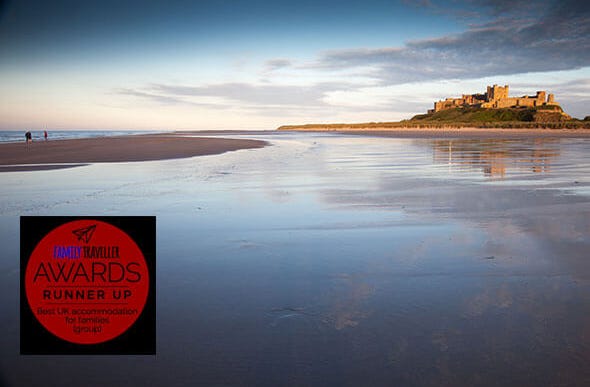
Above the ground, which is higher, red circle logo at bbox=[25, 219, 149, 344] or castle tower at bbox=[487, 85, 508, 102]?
castle tower at bbox=[487, 85, 508, 102]

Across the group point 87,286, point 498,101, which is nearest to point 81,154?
point 87,286

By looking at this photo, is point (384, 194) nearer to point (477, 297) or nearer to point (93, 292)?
point (477, 297)

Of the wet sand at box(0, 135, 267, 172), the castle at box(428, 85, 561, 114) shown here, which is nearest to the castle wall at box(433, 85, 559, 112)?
the castle at box(428, 85, 561, 114)

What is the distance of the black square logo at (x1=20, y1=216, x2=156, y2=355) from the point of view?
8.38ft

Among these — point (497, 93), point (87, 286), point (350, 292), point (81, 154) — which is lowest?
point (350, 292)

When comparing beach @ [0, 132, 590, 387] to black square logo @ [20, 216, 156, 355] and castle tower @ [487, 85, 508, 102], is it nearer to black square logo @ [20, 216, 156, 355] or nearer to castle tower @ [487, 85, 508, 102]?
black square logo @ [20, 216, 156, 355]

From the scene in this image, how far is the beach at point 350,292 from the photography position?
104 inches

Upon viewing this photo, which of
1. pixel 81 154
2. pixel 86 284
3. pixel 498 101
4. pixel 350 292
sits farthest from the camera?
pixel 498 101

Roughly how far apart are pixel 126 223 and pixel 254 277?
1.94 meters

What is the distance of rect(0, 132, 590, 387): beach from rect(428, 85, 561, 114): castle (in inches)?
6312

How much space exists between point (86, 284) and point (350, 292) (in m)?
2.22

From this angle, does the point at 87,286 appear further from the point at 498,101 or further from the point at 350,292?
the point at 498,101

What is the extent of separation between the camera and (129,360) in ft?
9.27

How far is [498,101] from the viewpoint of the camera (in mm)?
156625
